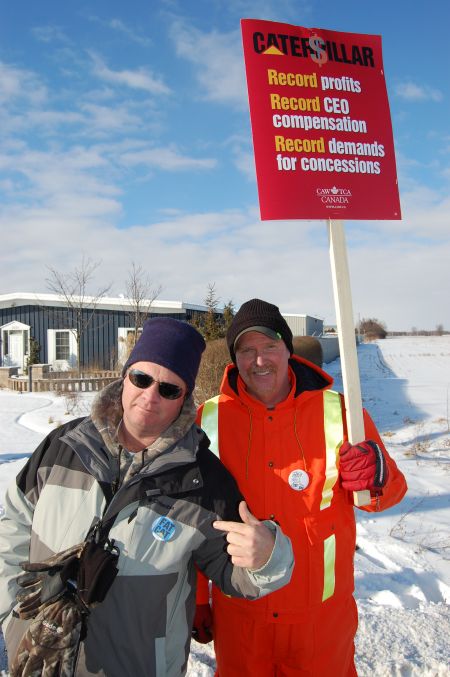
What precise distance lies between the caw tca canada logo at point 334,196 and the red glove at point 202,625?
2.08 m

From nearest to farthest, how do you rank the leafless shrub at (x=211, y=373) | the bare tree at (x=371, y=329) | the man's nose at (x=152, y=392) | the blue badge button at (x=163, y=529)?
1. the blue badge button at (x=163, y=529)
2. the man's nose at (x=152, y=392)
3. the leafless shrub at (x=211, y=373)
4. the bare tree at (x=371, y=329)

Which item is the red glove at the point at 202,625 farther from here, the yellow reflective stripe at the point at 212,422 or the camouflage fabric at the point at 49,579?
the camouflage fabric at the point at 49,579

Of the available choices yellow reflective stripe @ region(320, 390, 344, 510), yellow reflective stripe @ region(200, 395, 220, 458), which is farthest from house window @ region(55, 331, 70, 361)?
yellow reflective stripe @ region(320, 390, 344, 510)

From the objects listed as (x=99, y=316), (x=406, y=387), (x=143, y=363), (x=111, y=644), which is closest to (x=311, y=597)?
(x=111, y=644)

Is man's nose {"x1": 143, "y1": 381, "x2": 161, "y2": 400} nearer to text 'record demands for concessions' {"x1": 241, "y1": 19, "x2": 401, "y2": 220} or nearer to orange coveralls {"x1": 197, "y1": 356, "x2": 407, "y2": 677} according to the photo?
orange coveralls {"x1": 197, "y1": 356, "x2": 407, "y2": 677}

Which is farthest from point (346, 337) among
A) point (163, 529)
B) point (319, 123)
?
point (163, 529)

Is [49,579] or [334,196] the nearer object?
[49,579]

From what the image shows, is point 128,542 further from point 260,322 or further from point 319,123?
point 319,123

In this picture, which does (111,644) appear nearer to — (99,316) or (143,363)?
(143,363)

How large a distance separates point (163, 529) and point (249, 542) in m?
0.31

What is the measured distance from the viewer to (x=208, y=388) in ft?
30.5

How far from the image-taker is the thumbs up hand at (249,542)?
61.0 inches

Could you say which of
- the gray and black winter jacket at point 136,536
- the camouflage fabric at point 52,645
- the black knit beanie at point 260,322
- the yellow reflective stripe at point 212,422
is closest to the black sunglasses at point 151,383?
the gray and black winter jacket at point 136,536

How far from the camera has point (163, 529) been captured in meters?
1.65
